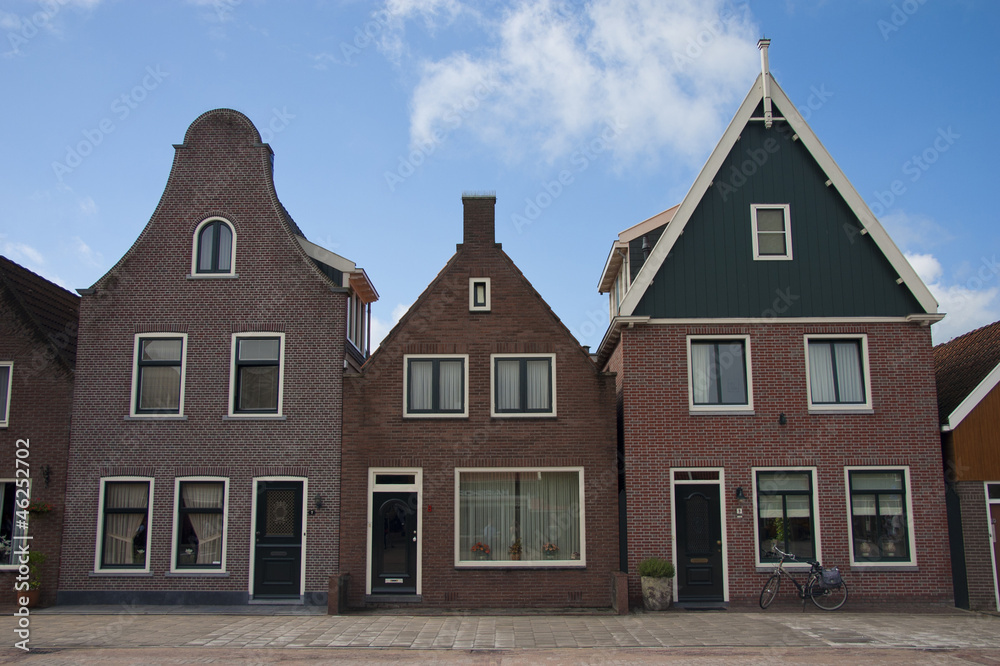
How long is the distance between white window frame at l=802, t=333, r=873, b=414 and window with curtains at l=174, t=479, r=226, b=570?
43.1ft

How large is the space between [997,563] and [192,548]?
17435 millimetres

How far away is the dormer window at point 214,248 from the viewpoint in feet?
61.8

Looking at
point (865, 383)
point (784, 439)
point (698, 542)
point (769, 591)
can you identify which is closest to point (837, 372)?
point (865, 383)

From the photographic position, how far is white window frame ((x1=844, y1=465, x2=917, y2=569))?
56.3ft

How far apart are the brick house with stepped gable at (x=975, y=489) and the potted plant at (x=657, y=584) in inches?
250

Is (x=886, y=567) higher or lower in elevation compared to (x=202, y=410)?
lower

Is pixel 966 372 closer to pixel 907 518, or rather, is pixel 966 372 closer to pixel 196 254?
pixel 907 518

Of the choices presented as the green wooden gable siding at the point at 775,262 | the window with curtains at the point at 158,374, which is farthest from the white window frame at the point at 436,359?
the window with curtains at the point at 158,374

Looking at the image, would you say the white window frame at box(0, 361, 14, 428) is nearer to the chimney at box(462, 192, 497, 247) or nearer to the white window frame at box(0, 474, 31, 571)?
the white window frame at box(0, 474, 31, 571)

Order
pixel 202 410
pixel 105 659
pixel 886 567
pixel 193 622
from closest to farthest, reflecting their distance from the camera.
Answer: pixel 105 659 < pixel 193 622 < pixel 886 567 < pixel 202 410

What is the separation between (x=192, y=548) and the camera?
1777 centimetres


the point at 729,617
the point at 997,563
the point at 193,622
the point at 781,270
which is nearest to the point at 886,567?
the point at 997,563

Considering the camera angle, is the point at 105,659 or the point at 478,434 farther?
the point at 478,434

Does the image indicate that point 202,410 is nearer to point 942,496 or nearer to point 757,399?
point 757,399
